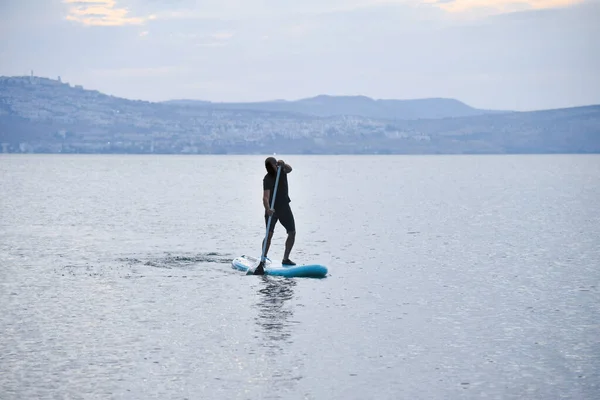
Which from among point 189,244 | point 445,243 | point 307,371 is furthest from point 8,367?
point 445,243

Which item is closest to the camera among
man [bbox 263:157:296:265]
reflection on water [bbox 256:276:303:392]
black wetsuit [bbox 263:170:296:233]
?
reflection on water [bbox 256:276:303:392]

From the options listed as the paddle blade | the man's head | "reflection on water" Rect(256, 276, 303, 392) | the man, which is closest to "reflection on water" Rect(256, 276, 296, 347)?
"reflection on water" Rect(256, 276, 303, 392)

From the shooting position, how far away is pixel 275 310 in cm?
1991

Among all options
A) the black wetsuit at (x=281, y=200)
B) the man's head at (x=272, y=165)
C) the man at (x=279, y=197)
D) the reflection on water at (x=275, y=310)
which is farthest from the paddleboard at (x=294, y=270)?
the man's head at (x=272, y=165)

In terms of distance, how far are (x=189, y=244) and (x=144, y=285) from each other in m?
12.0

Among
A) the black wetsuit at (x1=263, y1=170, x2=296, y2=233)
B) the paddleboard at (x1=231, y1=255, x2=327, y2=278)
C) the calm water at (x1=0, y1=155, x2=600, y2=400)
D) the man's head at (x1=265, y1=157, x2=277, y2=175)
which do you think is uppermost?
the man's head at (x1=265, y1=157, x2=277, y2=175)

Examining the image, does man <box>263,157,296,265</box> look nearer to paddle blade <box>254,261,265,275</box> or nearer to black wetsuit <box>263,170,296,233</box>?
black wetsuit <box>263,170,296,233</box>

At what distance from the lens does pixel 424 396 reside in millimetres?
13320

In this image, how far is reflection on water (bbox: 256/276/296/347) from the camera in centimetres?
1739

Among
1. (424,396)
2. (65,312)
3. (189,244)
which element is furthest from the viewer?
(189,244)

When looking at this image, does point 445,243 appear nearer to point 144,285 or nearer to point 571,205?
point 144,285

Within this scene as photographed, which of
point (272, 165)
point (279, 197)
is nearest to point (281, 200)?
point (279, 197)

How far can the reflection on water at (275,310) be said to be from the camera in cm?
1739

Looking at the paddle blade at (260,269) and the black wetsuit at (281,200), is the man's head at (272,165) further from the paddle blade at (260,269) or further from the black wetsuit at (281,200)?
the paddle blade at (260,269)
